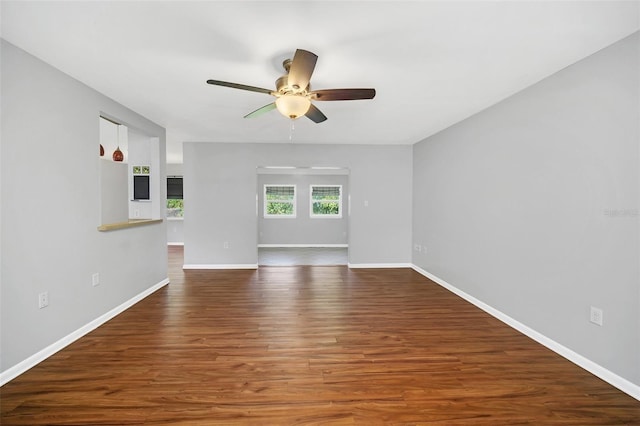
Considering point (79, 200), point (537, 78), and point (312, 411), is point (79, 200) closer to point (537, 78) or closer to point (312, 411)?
point (312, 411)

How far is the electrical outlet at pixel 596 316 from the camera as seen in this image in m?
1.96

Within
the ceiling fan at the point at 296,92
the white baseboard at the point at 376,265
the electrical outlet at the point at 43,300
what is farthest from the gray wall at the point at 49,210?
the white baseboard at the point at 376,265

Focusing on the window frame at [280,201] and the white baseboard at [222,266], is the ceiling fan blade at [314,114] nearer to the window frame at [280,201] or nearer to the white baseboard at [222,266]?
the white baseboard at [222,266]

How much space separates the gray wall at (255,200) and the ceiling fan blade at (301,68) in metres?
3.19

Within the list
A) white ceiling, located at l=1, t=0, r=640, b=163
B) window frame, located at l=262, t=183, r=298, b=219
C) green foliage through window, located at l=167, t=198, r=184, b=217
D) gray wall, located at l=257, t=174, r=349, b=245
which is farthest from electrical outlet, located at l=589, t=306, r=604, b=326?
green foliage through window, located at l=167, t=198, r=184, b=217

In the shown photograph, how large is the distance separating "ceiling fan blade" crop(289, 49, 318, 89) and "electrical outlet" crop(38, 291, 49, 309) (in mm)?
2473

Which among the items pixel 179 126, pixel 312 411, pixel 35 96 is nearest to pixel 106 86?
pixel 35 96

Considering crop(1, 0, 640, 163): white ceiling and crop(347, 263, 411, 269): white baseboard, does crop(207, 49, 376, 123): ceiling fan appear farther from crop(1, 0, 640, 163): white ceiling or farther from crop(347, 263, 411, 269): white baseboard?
crop(347, 263, 411, 269): white baseboard

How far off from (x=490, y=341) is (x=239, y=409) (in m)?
2.15

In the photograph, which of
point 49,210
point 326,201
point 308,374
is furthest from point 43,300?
point 326,201

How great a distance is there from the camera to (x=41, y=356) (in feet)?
6.84

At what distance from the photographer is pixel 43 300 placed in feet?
6.92

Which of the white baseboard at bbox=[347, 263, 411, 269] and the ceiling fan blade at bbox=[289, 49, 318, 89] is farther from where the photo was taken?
the white baseboard at bbox=[347, 263, 411, 269]

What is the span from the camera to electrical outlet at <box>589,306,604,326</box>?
1.96 m
